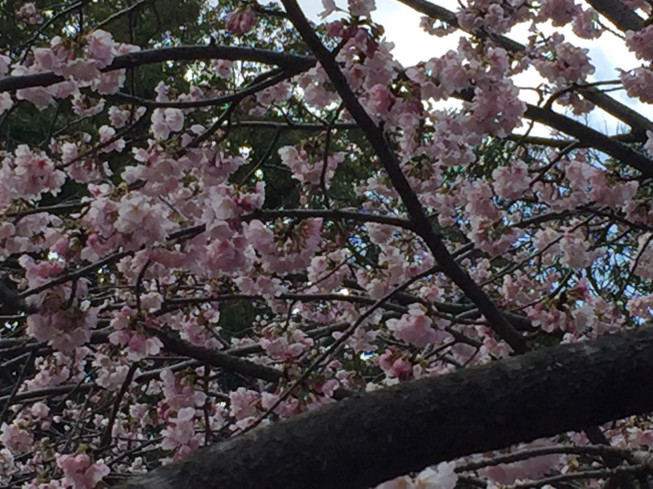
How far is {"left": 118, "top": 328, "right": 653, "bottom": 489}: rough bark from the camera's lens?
125cm

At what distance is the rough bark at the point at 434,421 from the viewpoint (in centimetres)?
125

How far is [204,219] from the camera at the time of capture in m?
2.45

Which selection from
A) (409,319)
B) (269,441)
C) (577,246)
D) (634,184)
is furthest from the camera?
(577,246)

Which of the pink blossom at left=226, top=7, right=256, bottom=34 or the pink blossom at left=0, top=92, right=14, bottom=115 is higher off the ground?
the pink blossom at left=0, top=92, right=14, bottom=115

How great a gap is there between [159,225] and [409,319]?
3.44 ft

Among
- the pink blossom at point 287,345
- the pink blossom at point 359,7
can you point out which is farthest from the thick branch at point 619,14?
the pink blossom at point 287,345

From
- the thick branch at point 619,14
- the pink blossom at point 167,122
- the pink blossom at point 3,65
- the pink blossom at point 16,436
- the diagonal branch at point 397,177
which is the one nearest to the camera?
the diagonal branch at point 397,177

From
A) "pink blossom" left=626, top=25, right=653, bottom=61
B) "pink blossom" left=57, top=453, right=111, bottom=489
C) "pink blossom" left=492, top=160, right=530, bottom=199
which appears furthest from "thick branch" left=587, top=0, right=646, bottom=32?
"pink blossom" left=57, top=453, right=111, bottom=489

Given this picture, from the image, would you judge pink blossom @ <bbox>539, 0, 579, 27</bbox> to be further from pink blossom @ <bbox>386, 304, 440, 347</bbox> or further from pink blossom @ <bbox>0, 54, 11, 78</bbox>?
pink blossom @ <bbox>0, 54, 11, 78</bbox>

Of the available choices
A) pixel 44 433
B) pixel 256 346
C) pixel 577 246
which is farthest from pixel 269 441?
pixel 44 433

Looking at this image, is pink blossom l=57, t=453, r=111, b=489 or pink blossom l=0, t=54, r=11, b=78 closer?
pink blossom l=0, t=54, r=11, b=78

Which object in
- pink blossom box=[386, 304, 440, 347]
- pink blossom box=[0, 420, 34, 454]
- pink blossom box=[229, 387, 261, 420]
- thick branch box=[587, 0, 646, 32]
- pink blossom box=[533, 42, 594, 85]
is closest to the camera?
pink blossom box=[386, 304, 440, 347]

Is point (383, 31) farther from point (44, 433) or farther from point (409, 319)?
point (44, 433)

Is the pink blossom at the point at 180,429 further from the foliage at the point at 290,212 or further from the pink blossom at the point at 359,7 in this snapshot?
the pink blossom at the point at 359,7
